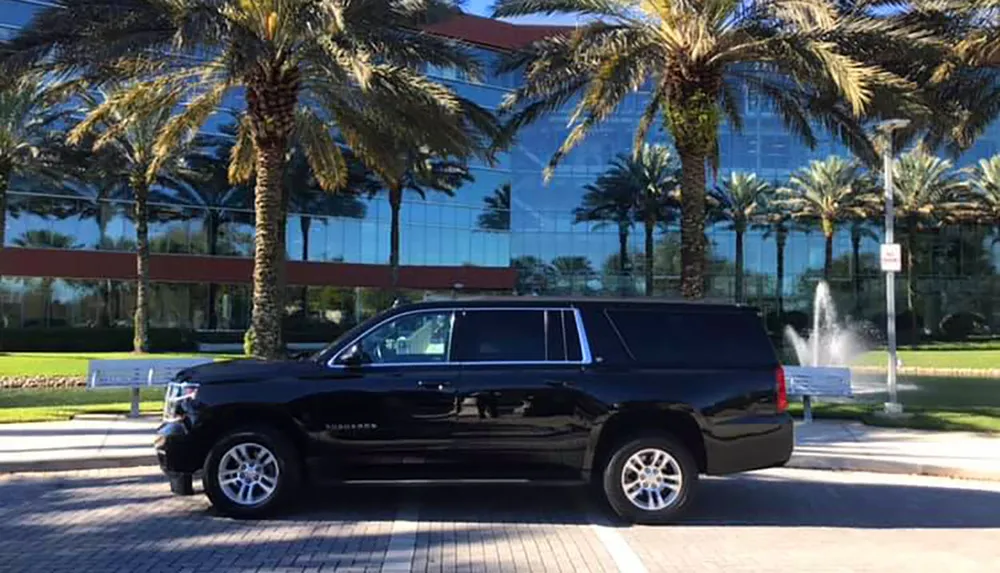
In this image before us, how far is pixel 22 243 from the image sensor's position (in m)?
39.5

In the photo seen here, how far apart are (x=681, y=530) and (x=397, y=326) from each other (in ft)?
10.3

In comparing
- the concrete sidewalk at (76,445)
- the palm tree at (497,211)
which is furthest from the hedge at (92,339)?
the concrete sidewalk at (76,445)

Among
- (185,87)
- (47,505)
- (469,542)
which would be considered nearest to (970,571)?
(469,542)

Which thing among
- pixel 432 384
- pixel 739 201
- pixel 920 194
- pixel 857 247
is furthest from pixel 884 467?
pixel 857 247

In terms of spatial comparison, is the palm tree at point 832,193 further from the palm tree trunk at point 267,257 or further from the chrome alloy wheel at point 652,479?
the chrome alloy wheel at point 652,479

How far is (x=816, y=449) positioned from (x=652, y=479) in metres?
4.75

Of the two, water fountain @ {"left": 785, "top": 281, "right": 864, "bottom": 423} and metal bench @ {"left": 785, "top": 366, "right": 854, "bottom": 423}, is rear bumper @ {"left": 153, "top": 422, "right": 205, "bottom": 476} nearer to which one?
metal bench @ {"left": 785, "top": 366, "right": 854, "bottom": 423}

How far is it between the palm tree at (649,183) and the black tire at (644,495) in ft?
138

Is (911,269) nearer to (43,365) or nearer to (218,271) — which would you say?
(218,271)

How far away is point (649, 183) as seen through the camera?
50438 mm

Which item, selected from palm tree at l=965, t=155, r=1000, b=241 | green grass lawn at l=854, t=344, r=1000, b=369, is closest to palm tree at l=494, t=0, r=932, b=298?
green grass lawn at l=854, t=344, r=1000, b=369

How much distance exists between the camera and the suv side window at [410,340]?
27.2 feet

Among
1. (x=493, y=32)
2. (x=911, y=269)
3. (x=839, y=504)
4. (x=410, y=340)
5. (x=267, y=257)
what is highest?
(x=493, y=32)

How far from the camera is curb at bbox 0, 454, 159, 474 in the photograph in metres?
10.8
